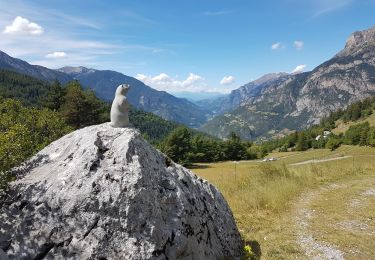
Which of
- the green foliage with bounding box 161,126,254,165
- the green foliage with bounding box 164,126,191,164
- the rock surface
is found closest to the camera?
the rock surface

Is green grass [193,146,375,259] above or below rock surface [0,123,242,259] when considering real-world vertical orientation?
below

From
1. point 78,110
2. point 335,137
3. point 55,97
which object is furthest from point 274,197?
point 335,137

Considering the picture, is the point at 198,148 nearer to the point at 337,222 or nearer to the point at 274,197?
the point at 274,197

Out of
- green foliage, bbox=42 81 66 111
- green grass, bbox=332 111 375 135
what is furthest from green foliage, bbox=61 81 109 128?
green grass, bbox=332 111 375 135

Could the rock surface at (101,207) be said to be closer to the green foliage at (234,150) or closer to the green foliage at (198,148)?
the green foliage at (198,148)

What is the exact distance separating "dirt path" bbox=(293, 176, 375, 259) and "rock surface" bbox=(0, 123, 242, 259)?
4.54 metres

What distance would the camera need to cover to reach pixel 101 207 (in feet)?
25.5

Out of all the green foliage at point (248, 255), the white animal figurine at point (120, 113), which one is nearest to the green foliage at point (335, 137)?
the green foliage at point (248, 255)

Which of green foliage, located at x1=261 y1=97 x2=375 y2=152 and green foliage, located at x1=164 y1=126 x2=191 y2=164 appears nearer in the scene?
green foliage, located at x1=164 y1=126 x2=191 y2=164

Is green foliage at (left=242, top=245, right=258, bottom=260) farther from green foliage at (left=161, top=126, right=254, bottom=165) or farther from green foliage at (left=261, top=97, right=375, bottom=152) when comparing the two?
green foliage at (left=261, top=97, right=375, bottom=152)

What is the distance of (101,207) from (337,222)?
11.0 metres

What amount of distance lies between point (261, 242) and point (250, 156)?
3941 inches

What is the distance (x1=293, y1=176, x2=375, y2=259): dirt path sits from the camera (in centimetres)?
1194

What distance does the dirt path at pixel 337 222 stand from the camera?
39.2 ft
